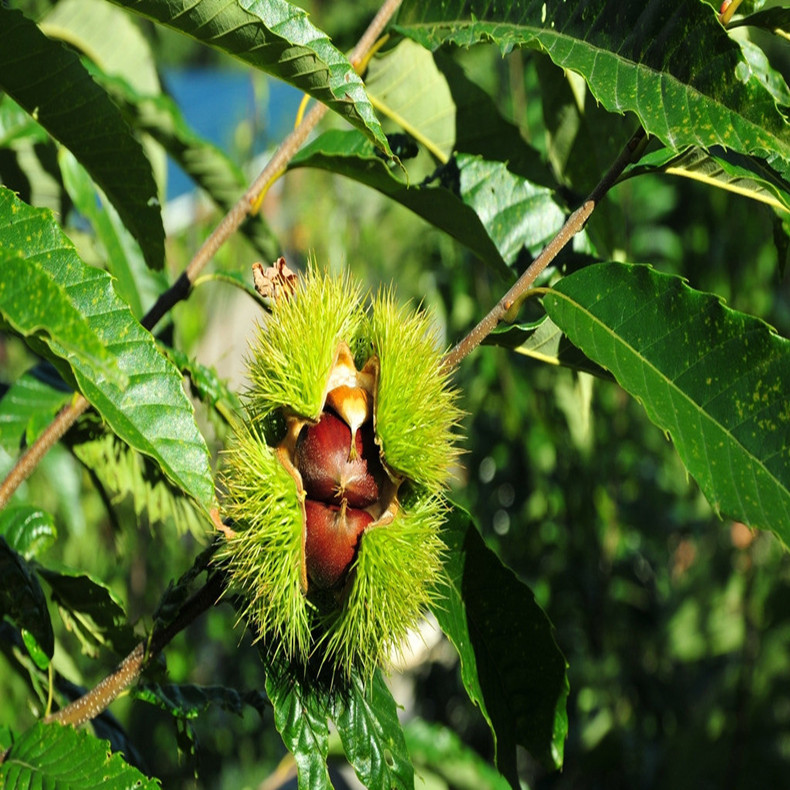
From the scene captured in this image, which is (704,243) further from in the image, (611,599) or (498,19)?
(498,19)

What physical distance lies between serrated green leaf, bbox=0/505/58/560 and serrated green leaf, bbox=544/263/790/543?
2.17ft

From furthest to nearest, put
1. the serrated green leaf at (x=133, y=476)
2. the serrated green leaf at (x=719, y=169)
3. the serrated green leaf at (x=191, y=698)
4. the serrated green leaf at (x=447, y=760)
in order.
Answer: the serrated green leaf at (x=447, y=760) → the serrated green leaf at (x=133, y=476) → the serrated green leaf at (x=191, y=698) → the serrated green leaf at (x=719, y=169)

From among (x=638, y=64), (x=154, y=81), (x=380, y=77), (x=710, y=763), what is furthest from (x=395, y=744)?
(x=710, y=763)

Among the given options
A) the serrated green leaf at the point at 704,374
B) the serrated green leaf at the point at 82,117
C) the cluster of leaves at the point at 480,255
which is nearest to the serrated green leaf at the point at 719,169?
the cluster of leaves at the point at 480,255

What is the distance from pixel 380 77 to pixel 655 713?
194cm

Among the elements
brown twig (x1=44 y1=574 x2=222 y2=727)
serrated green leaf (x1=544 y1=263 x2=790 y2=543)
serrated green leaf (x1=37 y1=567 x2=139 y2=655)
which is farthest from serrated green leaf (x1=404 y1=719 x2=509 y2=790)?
serrated green leaf (x1=544 y1=263 x2=790 y2=543)

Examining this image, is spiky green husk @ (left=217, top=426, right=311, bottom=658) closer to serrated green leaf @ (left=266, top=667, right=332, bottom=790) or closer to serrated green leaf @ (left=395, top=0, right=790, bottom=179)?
serrated green leaf @ (left=266, top=667, right=332, bottom=790)

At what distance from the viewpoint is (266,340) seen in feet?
2.68

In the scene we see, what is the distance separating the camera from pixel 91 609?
1063mm

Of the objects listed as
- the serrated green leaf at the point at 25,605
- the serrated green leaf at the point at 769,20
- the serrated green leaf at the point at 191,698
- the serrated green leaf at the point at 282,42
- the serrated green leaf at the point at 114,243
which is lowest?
the serrated green leaf at the point at 191,698

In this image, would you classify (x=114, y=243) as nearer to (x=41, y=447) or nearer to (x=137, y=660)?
(x=41, y=447)

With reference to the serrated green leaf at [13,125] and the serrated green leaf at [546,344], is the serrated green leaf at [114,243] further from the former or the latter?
the serrated green leaf at [546,344]

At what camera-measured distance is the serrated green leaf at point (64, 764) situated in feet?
2.59

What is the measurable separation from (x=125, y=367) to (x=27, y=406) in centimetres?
58
